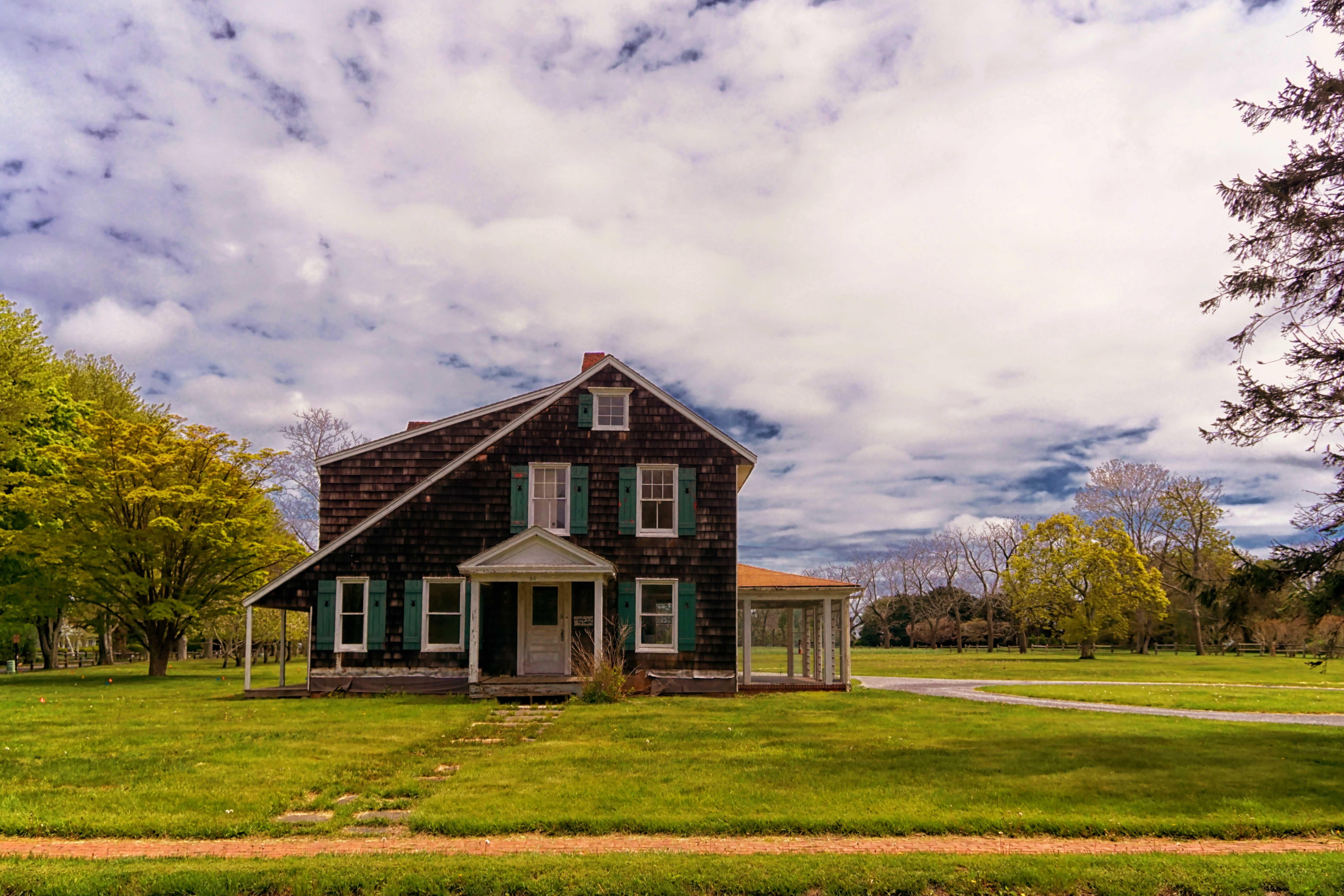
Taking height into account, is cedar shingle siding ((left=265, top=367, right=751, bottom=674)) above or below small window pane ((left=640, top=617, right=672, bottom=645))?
above

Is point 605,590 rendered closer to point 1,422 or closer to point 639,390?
point 639,390

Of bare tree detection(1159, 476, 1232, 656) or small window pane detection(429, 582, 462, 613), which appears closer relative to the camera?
small window pane detection(429, 582, 462, 613)

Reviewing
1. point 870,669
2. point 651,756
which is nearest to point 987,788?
point 651,756

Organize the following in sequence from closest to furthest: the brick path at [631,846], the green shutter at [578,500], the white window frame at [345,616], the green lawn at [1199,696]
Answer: the brick path at [631,846] → the green lawn at [1199,696] → the white window frame at [345,616] → the green shutter at [578,500]

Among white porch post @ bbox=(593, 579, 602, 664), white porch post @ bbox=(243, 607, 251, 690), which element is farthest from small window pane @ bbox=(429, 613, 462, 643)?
white porch post @ bbox=(243, 607, 251, 690)

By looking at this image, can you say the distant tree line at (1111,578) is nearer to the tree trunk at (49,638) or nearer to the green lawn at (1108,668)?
the green lawn at (1108,668)

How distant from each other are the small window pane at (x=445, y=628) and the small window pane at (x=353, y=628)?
161cm

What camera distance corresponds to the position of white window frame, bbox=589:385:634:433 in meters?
24.1

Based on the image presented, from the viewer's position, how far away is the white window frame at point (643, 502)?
935 inches

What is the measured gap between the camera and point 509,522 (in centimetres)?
2347

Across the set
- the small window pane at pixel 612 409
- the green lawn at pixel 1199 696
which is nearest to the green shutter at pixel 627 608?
the small window pane at pixel 612 409

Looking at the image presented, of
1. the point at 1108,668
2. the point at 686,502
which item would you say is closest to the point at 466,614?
the point at 686,502

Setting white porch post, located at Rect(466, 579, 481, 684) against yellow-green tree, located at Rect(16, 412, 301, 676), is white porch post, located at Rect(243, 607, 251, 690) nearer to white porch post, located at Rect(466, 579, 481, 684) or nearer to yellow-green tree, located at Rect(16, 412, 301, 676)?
white porch post, located at Rect(466, 579, 481, 684)

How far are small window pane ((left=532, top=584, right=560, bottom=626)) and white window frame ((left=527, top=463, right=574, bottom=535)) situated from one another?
1.48m
